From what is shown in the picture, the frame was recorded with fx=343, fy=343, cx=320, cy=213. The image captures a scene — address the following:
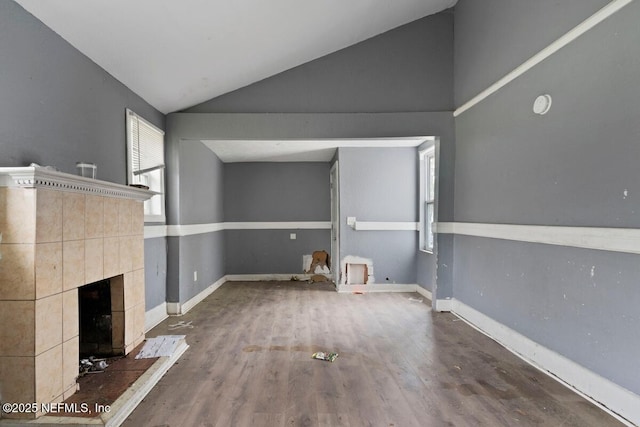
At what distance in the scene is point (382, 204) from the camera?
5594 millimetres

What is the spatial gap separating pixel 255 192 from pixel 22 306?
498 cm

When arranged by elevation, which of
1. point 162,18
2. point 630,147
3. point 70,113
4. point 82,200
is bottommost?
point 82,200

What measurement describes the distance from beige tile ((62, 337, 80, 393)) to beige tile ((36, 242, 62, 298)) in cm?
38

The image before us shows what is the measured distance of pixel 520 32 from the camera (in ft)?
9.99

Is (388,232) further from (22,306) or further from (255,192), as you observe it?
(22,306)

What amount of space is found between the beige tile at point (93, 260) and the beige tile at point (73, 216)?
0.37ft

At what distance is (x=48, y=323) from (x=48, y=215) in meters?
0.63

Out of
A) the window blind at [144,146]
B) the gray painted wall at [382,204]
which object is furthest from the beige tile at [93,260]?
the gray painted wall at [382,204]

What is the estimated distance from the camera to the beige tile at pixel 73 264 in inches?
84.0

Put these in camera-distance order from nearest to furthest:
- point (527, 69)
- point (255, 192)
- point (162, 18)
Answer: point (162, 18) < point (527, 69) < point (255, 192)

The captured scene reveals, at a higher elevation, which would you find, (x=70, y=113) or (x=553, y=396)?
(x=70, y=113)

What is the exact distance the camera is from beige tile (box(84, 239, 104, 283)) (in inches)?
92.1

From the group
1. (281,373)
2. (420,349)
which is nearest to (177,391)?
(281,373)

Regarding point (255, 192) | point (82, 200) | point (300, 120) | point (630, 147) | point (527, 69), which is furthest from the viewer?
point (255, 192)
